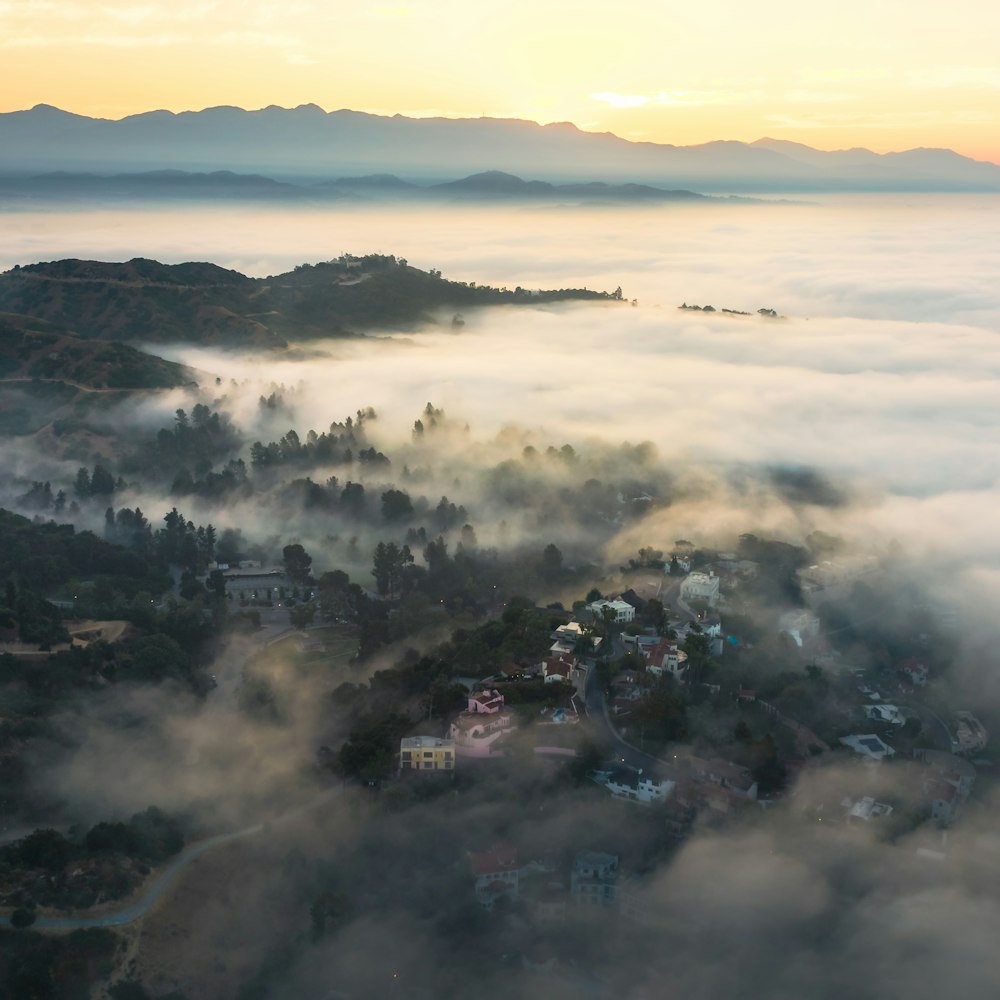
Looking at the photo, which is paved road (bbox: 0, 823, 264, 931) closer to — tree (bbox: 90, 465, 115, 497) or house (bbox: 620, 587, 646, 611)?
house (bbox: 620, 587, 646, 611)

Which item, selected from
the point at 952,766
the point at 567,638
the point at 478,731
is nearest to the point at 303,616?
the point at 567,638

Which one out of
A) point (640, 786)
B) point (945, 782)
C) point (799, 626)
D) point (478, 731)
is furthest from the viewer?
point (799, 626)

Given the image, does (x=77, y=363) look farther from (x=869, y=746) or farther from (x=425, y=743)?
(x=869, y=746)

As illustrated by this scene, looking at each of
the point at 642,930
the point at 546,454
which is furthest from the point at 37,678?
the point at 546,454

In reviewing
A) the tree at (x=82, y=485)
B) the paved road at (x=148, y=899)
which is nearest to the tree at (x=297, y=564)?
the tree at (x=82, y=485)

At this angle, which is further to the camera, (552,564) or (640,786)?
(552,564)

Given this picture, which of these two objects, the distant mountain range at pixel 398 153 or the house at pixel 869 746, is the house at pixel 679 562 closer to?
the house at pixel 869 746

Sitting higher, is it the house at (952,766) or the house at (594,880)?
the house at (952,766)
